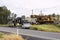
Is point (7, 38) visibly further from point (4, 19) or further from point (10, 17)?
point (10, 17)

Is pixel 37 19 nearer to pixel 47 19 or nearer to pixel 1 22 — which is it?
pixel 47 19

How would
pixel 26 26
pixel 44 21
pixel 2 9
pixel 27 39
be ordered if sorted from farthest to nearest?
1. pixel 2 9
2. pixel 44 21
3. pixel 26 26
4. pixel 27 39

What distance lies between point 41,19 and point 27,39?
54.3 m

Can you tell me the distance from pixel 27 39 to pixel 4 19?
6282 centimetres

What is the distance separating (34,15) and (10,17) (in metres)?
12.8

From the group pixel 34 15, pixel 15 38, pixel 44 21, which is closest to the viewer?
pixel 15 38

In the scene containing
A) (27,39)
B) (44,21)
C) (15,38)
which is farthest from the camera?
(44,21)

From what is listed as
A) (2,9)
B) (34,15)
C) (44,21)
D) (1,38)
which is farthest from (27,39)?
(2,9)

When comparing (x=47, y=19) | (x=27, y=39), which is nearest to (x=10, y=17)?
(x=47, y=19)

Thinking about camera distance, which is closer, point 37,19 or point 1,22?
point 37,19

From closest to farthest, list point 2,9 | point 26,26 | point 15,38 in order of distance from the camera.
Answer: point 15,38
point 26,26
point 2,9

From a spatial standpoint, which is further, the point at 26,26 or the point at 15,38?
the point at 26,26

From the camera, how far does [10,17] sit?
294 feet

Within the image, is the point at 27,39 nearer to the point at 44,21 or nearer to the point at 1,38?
the point at 1,38
